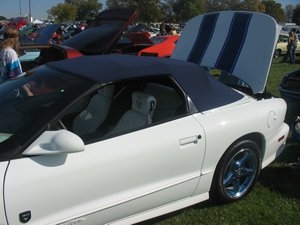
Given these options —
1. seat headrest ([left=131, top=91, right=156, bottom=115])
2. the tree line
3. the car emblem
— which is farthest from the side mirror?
the tree line

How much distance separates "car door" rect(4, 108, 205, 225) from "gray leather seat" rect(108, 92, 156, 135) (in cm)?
19

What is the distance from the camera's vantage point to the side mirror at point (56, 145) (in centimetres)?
230

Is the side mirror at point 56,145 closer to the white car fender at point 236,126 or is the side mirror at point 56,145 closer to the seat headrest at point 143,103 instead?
the seat headrest at point 143,103

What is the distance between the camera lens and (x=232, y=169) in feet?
11.6

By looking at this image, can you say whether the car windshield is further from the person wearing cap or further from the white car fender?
the person wearing cap

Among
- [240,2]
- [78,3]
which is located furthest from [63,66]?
[240,2]

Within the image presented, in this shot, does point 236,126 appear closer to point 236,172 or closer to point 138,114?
point 236,172

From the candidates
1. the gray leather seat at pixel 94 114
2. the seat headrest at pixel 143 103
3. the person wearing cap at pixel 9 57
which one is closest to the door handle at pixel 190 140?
the seat headrest at pixel 143 103

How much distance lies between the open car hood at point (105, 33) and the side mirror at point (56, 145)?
13.4ft

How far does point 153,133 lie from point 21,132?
3.08ft

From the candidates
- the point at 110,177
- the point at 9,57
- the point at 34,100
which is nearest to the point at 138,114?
the point at 110,177

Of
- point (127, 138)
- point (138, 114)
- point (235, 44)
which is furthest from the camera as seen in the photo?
point (235, 44)

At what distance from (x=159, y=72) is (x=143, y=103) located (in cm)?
29

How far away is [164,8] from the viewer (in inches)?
3780
